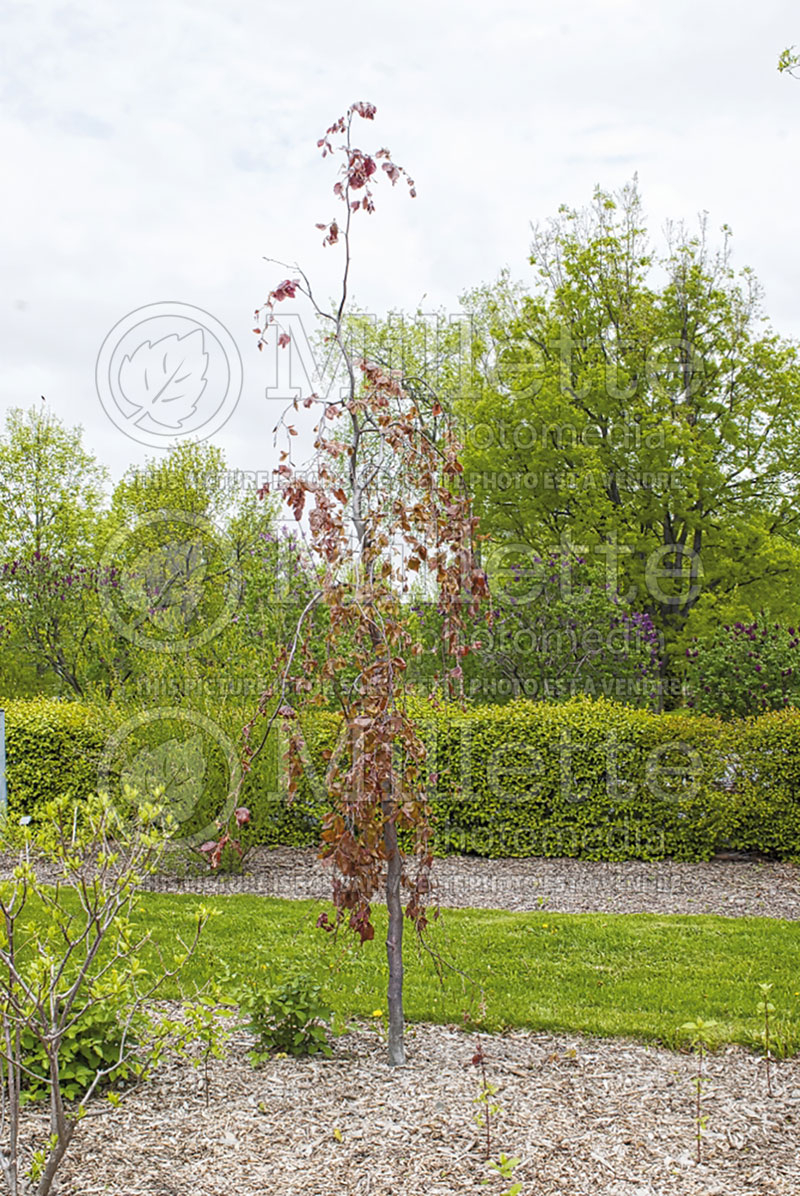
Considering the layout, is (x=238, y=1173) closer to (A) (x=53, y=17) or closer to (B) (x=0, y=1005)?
(B) (x=0, y=1005)

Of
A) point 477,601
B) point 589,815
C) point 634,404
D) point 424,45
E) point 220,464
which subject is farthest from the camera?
point 220,464

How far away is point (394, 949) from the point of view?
11.5 ft

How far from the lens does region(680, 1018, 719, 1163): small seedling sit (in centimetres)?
283

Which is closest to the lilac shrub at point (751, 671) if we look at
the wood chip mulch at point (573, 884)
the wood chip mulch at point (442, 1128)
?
the wood chip mulch at point (573, 884)

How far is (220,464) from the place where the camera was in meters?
16.6

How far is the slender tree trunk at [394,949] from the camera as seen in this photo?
135 inches

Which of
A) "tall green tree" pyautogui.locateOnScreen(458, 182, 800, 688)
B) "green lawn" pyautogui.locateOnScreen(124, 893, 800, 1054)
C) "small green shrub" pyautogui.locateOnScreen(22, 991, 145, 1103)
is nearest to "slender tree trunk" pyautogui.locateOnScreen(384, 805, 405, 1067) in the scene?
"green lawn" pyautogui.locateOnScreen(124, 893, 800, 1054)

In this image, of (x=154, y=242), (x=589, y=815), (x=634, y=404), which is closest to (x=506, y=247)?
(x=634, y=404)

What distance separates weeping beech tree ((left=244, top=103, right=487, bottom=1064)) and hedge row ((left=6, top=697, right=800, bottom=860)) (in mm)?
3917

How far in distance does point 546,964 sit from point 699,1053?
143cm

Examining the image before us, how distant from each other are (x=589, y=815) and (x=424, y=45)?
5.77 meters

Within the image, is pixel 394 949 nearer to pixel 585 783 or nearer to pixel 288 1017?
pixel 288 1017

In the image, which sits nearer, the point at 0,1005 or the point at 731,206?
the point at 0,1005

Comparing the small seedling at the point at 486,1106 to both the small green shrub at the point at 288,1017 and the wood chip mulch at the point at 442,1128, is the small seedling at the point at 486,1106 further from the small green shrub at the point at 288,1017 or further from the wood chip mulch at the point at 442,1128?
the small green shrub at the point at 288,1017
